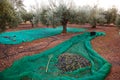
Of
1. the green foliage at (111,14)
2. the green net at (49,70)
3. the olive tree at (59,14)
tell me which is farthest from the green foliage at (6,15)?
the green foliage at (111,14)

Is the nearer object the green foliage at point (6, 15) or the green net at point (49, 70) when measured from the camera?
the green net at point (49, 70)

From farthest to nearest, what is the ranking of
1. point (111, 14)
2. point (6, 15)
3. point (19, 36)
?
point (111, 14) < point (19, 36) < point (6, 15)

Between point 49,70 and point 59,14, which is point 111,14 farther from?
point 49,70

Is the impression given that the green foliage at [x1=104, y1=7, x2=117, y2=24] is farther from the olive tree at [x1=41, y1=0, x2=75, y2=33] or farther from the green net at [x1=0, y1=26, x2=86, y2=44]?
the green net at [x1=0, y1=26, x2=86, y2=44]

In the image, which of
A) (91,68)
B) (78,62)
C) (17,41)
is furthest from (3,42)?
(91,68)

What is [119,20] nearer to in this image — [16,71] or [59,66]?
[59,66]

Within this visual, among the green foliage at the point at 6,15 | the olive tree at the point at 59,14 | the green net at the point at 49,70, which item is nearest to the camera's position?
the green net at the point at 49,70

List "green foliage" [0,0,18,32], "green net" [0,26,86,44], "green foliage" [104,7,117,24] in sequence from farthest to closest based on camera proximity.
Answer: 1. "green foliage" [104,7,117,24]
2. "green net" [0,26,86,44]
3. "green foliage" [0,0,18,32]

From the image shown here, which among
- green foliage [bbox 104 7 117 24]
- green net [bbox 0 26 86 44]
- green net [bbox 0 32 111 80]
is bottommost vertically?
green net [bbox 0 32 111 80]

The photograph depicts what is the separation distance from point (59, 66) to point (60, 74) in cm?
101

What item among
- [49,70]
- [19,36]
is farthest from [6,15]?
[19,36]

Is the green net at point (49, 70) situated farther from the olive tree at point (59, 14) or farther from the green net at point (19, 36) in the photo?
the olive tree at point (59, 14)

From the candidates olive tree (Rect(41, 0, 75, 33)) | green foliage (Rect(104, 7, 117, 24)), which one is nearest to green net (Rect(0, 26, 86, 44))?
olive tree (Rect(41, 0, 75, 33))

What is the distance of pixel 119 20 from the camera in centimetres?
1925
